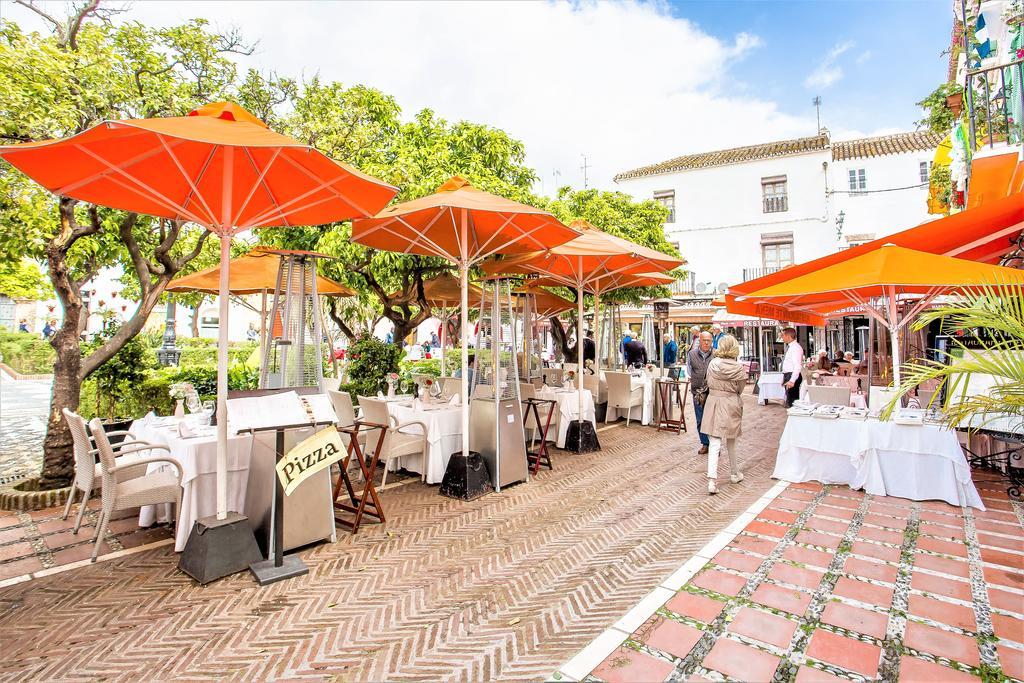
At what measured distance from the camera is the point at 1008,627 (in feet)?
9.30

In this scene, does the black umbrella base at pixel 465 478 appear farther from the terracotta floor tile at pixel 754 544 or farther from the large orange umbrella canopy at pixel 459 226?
the terracotta floor tile at pixel 754 544

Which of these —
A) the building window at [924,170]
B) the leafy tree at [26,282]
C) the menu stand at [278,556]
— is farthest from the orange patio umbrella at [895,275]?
the building window at [924,170]

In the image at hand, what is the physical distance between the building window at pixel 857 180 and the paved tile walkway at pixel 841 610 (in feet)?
72.4

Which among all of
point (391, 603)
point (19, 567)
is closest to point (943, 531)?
point (391, 603)

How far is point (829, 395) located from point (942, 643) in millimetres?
5006

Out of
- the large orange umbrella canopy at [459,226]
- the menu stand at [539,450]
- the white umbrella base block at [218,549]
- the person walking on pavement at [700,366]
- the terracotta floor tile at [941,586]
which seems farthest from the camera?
the person walking on pavement at [700,366]

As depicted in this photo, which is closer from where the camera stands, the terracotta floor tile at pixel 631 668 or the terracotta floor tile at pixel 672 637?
the terracotta floor tile at pixel 631 668

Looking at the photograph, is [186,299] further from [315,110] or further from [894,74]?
[894,74]

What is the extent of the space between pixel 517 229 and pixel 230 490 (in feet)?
12.7

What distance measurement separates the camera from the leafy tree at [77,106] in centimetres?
464

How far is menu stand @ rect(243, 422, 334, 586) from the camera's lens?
137 inches

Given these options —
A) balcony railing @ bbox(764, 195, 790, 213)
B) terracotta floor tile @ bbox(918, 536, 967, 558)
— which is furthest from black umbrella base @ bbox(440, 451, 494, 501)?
balcony railing @ bbox(764, 195, 790, 213)

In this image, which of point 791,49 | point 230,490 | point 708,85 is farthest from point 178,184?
point 708,85

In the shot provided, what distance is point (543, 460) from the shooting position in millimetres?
6949
